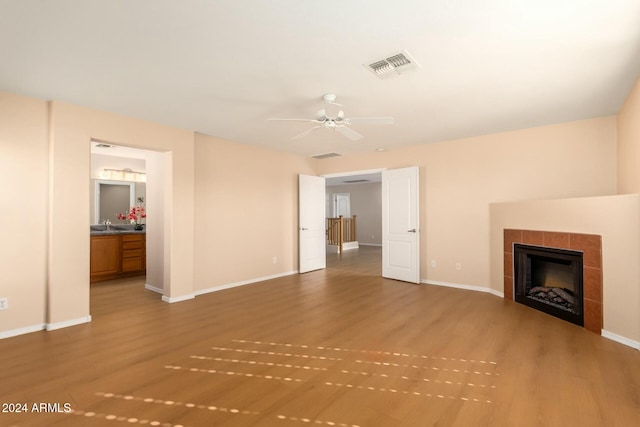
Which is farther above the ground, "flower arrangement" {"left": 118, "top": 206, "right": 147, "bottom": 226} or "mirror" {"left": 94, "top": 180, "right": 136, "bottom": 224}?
"mirror" {"left": 94, "top": 180, "right": 136, "bottom": 224}

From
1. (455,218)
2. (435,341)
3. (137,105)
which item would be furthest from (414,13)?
(455,218)

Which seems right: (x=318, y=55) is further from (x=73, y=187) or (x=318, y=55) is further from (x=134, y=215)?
(x=134, y=215)

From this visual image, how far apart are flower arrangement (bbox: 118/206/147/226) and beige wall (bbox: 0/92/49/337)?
3390 millimetres

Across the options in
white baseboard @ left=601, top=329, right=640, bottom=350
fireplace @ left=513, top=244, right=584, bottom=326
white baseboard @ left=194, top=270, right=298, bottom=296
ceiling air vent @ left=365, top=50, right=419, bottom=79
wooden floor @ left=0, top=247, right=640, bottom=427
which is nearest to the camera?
wooden floor @ left=0, top=247, right=640, bottom=427

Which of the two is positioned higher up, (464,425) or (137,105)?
(137,105)

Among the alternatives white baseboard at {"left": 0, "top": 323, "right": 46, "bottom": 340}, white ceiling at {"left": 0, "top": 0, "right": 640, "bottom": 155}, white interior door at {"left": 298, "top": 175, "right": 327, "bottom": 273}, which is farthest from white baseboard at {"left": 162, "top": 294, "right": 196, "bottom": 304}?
white ceiling at {"left": 0, "top": 0, "right": 640, "bottom": 155}

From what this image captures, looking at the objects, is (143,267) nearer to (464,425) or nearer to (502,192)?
(464,425)

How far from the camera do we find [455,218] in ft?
17.0

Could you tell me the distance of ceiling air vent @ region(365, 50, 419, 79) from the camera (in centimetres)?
250

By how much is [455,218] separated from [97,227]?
688 centimetres

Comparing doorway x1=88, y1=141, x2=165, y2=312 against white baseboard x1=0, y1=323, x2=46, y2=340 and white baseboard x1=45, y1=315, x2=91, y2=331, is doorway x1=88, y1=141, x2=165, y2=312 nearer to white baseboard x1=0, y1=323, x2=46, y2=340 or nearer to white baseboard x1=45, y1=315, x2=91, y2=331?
white baseboard x1=45, y1=315, x2=91, y2=331

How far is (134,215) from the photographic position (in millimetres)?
6680

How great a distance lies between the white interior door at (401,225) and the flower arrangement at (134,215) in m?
5.17

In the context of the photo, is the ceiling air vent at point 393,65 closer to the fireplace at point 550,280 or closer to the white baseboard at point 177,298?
the fireplace at point 550,280
